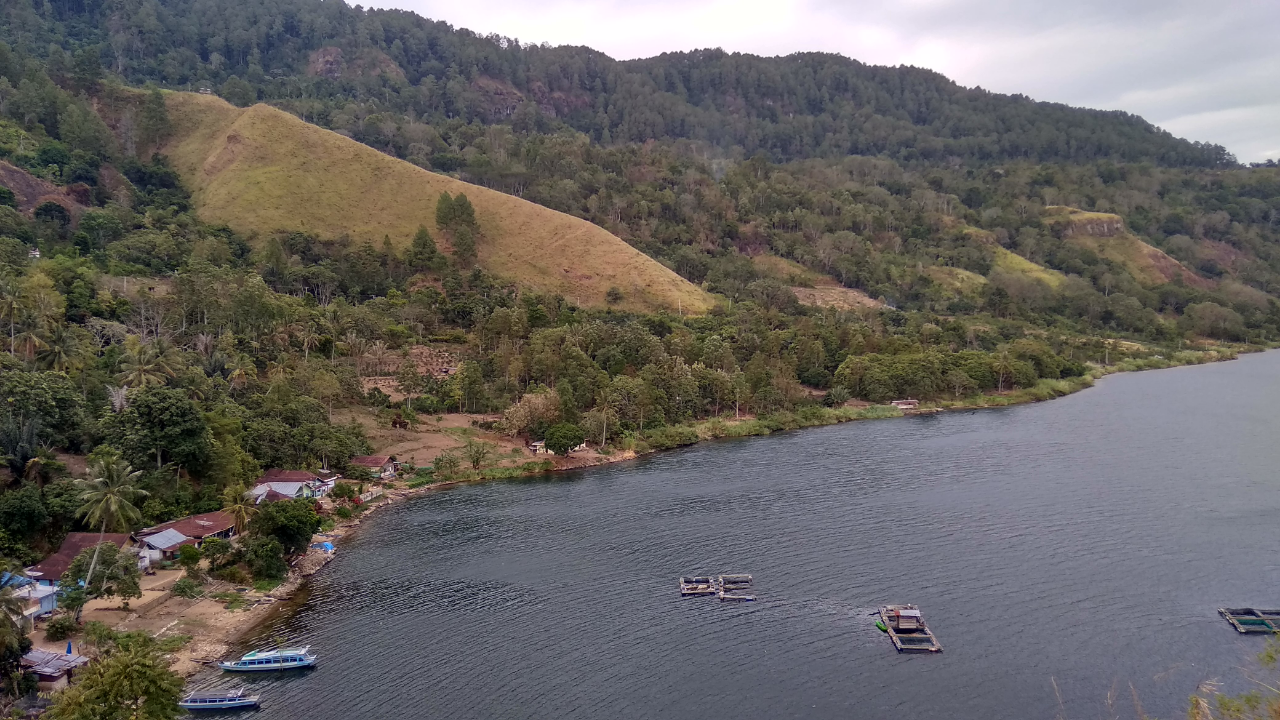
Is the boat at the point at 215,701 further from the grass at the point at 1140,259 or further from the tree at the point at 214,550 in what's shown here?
the grass at the point at 1140,259

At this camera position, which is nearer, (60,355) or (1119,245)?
(60,355)

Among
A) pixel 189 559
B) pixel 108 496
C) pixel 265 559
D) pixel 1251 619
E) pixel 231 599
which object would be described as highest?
pixel 108 496

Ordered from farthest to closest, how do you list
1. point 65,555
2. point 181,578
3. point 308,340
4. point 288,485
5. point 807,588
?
point 308,340 < point 288,485 < point 807,588 < point 181,578 < point 65,555

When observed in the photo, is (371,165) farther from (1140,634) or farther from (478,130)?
(1140,634)

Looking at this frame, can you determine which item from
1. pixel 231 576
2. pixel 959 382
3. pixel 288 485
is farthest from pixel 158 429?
pixel 959 382

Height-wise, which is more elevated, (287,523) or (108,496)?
(108,496)

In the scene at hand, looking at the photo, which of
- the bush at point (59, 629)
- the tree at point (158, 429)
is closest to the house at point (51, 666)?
the bush at point (59, 629)

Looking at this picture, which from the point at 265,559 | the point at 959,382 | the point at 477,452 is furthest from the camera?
the point at 959,382

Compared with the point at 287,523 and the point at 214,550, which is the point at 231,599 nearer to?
the point at 214,550
